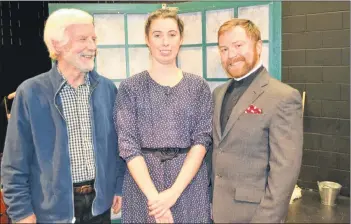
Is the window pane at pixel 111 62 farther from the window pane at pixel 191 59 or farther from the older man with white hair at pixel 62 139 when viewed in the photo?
the older man with white hair at pixel 62 139

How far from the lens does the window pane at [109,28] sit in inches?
122

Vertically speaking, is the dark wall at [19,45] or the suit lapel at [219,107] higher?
the dark wall at [19,45]

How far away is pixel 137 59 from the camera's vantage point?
10.6 feet

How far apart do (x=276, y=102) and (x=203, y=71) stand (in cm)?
136

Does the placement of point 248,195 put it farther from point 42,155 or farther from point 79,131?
point 42,155

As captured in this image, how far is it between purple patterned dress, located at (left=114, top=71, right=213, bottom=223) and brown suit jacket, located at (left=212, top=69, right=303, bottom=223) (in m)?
0.08

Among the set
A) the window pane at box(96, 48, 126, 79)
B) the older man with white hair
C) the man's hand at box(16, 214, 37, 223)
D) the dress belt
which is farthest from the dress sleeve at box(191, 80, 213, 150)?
the window pane at box(96, 48, 126, 79)

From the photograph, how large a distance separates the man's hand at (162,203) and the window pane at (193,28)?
1566 mm

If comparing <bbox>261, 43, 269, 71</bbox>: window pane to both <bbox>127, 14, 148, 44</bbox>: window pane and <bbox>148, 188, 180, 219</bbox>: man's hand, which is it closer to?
<bbox>127, 14, 148, 44</bbox>: window pane

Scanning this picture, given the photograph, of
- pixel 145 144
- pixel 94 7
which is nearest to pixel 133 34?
pixel 94 7

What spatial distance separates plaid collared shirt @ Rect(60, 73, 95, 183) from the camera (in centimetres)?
190

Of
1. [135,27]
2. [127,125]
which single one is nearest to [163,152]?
[127,125]

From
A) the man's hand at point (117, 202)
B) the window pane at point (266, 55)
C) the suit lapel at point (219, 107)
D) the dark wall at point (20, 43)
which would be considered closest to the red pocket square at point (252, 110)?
the suit lapel at point (219, 107)

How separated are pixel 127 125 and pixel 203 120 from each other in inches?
14.3
